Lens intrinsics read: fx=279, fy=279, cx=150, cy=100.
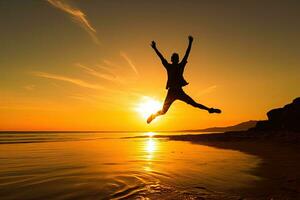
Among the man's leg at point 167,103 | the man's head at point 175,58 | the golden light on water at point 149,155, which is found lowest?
the golden light on water at point 149,155

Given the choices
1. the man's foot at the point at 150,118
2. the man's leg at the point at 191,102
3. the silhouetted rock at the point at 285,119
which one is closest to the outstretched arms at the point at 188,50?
the man's leg at the point at 191,102

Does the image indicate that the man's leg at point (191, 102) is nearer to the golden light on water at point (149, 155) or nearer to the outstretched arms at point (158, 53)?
the outstretched arms at point (158, 53)

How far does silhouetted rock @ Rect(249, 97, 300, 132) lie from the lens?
1576 inches

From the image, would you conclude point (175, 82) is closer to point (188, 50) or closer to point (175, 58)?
point (175, 58)

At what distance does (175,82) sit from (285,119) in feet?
127

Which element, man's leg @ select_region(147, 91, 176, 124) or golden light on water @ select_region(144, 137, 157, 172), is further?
golden light on water @ select_region(144, 137, 157, 172)

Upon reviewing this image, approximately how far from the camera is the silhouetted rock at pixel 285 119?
40031 millimetres


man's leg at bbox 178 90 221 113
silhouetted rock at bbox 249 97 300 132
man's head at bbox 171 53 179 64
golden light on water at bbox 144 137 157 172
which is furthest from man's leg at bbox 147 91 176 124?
silhouetted rock at bbox 249 97 300 132

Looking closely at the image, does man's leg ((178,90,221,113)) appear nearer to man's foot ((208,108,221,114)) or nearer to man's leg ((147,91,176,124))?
man's foot ((208,108,221,114))

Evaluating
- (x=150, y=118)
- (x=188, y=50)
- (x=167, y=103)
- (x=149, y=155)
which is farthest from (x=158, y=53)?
(x=149, y=155)

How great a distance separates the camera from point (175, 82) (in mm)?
10117

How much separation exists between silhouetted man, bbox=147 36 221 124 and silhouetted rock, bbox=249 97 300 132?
31682 mm

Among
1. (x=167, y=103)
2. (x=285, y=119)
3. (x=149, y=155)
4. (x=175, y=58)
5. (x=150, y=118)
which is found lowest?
(x=149, y=155)

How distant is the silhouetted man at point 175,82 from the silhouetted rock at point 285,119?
1247 inches
